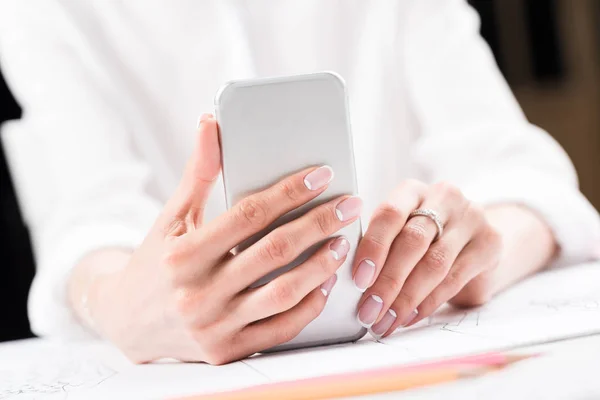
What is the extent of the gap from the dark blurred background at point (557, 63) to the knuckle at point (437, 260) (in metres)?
1.68

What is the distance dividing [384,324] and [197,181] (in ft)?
0.52

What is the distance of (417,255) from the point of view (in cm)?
48

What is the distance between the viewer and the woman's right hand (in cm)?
41

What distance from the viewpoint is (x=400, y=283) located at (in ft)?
1.53

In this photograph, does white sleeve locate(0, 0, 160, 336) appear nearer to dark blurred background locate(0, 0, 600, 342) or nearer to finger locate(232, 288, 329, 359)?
finger locate(232, 288, 329, 359)

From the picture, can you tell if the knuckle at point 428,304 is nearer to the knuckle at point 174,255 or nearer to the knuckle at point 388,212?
the knuckle at point 388,212

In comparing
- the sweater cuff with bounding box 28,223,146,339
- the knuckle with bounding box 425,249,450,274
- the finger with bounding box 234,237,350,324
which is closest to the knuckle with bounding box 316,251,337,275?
the finger with bounding box 234,237,350,324

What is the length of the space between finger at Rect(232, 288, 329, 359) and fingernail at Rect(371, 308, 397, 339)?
2.1 inches

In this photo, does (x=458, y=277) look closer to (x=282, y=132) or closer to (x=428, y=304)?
(x=428, y=304)

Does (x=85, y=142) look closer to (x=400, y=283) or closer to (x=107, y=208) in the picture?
(x=107, y=208)

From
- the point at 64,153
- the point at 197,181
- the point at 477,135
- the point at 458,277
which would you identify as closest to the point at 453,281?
the point at 458,277

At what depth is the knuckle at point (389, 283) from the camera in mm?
459

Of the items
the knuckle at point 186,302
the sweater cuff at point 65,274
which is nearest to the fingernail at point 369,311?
the knuckle at point 186,302

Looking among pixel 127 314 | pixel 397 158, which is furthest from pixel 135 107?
pixel 127 314
